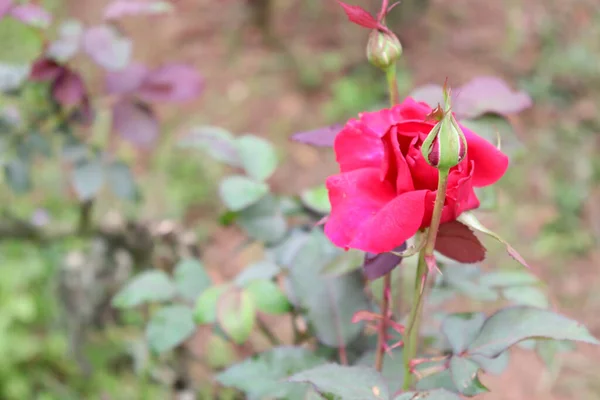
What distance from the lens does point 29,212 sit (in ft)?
5.51

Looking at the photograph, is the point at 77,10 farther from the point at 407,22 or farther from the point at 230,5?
the point at 407,22

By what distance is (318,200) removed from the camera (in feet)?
2.24

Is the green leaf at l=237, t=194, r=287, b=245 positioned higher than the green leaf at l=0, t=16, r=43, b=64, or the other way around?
the green leaf at l=237, t=194, r=287, b=245

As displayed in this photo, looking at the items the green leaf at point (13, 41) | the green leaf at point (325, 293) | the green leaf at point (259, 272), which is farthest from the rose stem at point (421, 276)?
the green leaf at point (13, 41)

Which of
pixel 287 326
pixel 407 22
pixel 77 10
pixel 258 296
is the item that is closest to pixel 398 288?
pixel 258 296

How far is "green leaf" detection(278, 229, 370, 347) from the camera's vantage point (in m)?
0.57

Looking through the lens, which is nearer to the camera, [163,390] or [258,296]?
[258,296]

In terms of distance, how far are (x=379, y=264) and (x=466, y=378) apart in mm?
116

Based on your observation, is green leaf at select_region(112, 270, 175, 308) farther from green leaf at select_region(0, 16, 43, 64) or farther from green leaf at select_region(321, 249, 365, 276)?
green leaf at select_region(0, 16, 43, 64)

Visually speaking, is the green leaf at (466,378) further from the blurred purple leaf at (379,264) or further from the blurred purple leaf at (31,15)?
the blurred purple leaf at (31,15)

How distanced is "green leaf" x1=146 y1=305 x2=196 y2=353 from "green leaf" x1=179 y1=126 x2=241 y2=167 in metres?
0.18

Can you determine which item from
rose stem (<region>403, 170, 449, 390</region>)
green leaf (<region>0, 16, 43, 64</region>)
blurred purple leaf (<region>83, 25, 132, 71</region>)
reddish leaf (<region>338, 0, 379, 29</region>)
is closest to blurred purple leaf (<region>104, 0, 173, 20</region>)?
blurred purple leaf (<region>83, 25, 132, 71</region>)

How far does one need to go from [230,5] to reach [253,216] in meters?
2.03

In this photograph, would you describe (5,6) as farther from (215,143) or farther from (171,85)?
(215,143)
